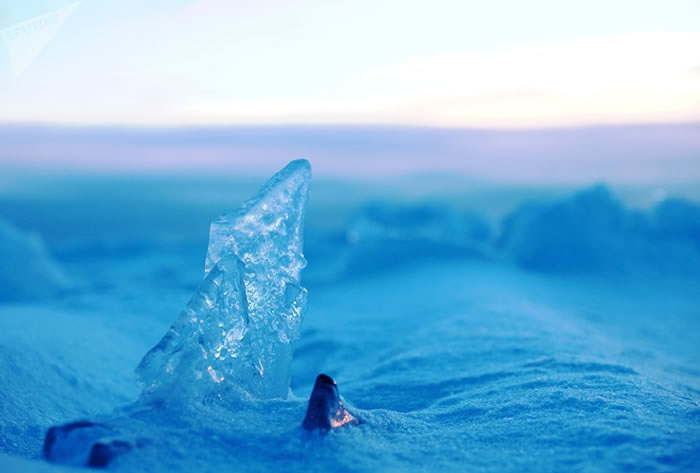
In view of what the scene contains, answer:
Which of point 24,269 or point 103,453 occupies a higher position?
point 103,453

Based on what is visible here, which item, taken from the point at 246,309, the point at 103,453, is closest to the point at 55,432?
the point at 103,453

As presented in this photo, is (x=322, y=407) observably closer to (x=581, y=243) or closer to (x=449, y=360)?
(x=449, y=360)

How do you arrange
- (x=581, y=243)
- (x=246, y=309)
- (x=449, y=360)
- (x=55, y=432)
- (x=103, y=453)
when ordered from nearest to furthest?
(x=103, y=453) < (x=55, y=432) < (x=246, y=309) < (x=449, y=360) < (x=581, y=243)

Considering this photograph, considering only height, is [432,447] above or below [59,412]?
above

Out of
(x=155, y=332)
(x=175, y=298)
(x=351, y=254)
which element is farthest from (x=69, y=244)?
(x=155, y=332)

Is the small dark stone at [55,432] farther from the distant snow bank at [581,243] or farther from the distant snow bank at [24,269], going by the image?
the distant snow bank at [24,269]

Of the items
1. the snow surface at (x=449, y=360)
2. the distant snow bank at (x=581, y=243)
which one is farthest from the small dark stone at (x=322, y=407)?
the distant snow bank at (x=581, y=243)

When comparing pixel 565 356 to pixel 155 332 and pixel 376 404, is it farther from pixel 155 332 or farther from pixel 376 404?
pixel 155 332

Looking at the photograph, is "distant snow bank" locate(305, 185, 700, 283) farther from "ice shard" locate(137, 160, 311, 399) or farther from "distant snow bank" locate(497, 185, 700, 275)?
"ice shard" locate(137, 160, 311, 399)
